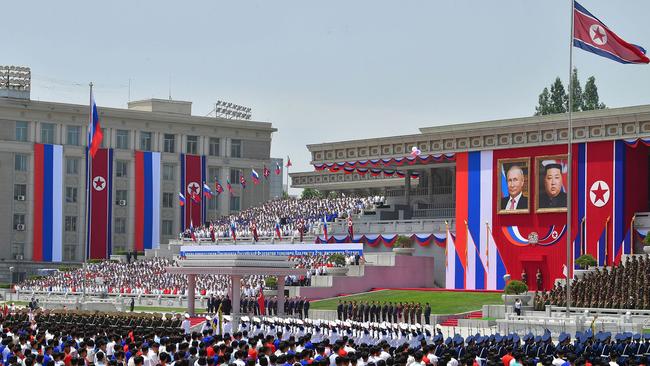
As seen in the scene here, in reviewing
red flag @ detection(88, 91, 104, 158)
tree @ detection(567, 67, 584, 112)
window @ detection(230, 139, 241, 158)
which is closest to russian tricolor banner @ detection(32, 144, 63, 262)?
window @ detection(230, 139, 241, 158)

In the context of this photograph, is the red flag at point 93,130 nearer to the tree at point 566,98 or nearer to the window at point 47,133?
the window at point 47,133

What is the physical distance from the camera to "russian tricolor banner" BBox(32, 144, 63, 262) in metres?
104

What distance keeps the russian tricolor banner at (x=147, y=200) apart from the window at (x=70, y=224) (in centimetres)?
544

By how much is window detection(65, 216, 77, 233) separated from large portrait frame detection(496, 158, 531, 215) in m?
47.3

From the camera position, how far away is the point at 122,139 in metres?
110

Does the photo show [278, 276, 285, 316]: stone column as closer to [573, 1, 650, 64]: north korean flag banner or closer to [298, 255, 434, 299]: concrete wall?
[298, 255, 434, 299]: concrete wall

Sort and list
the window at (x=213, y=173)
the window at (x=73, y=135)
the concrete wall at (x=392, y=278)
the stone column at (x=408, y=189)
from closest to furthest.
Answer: the concrete wall at (x=392, y=278) < the stone column at (x=408, y=189) < the window at (x=73, y=135) < the window at (x=213, y=173)

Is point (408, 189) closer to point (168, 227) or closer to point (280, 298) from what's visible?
point (280, 298)

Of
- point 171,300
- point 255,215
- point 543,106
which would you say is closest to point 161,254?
point 255,215

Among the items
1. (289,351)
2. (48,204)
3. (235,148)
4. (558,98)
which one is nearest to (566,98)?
(558,98)

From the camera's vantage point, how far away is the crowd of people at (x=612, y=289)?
184 feet

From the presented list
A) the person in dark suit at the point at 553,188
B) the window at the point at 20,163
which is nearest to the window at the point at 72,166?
the window at the point at 20,163

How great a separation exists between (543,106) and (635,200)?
5032cm

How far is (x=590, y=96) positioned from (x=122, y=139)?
41972 millimetres
